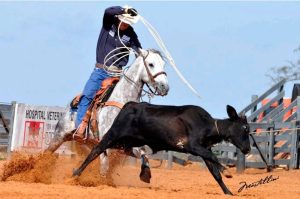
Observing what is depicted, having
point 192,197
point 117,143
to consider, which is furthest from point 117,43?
point 192,197

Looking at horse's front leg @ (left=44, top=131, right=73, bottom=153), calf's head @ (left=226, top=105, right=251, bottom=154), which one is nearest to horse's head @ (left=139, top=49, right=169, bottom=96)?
calf's head @ (left=226, top=105, right=251, bottom=154)

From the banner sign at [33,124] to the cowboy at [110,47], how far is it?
932 cm

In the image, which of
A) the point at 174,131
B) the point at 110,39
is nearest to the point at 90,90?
→ the point at 110,39

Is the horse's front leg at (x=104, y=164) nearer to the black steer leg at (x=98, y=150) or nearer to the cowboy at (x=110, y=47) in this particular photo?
the black steer leg at (x=98, y=150)

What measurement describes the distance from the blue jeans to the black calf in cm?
104

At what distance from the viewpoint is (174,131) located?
35.9 feet

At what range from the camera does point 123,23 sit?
12516 mm

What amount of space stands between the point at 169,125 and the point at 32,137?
11.4 metres

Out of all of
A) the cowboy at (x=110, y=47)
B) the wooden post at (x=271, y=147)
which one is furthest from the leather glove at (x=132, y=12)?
the wooden post at (x=271, y=147)

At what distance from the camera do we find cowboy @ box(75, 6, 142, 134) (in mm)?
12393

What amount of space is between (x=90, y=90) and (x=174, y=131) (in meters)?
2.03

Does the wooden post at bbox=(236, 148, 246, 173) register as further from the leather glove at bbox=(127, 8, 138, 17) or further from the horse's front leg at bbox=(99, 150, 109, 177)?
the horse's front leg at bbox=(99, 150, 109, 177)

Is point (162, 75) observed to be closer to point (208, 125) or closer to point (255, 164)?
point (208, 125)

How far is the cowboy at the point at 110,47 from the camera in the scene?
1239cm
